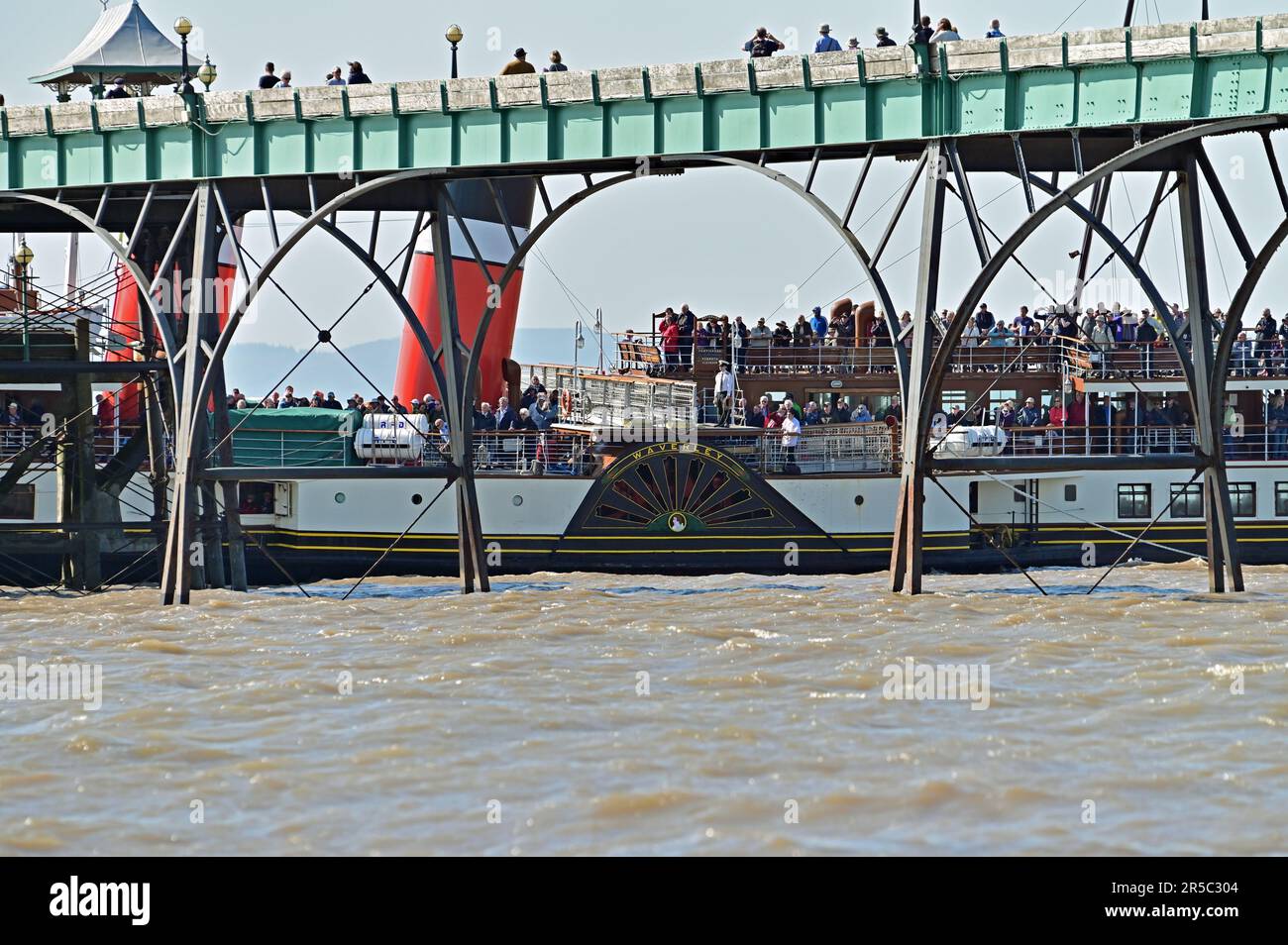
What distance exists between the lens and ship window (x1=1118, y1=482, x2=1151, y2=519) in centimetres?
3822

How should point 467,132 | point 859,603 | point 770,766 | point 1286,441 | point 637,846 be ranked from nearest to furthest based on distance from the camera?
point 637,846 < point 770,766 < point 859,603 < point 467,132 < point 1286,441

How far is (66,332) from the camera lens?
3138 cm

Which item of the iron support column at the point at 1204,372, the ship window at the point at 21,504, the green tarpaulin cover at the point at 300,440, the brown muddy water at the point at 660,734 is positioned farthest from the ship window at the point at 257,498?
the iron support column at the point at 1204,372

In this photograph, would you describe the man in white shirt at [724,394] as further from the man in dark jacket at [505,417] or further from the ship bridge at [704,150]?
the ship bridge at [704,150]

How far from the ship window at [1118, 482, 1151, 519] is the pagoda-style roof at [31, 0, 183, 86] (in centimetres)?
3069

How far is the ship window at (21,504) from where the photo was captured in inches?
1433

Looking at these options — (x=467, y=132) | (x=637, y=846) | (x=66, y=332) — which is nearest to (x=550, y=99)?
(x=467, y=132)

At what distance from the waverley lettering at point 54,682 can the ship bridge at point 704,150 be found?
6.84m

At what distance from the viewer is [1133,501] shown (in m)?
38.2

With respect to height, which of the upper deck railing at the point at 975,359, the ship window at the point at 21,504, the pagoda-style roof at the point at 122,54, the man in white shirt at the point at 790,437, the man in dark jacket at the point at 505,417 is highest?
the pagoda-style roof at the point at 122,54

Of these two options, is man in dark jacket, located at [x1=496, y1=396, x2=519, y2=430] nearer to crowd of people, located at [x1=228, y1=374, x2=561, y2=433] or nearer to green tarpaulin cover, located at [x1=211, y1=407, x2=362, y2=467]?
crowd of people, located at [x1=228, y1=374, x2=561, y2=433]
